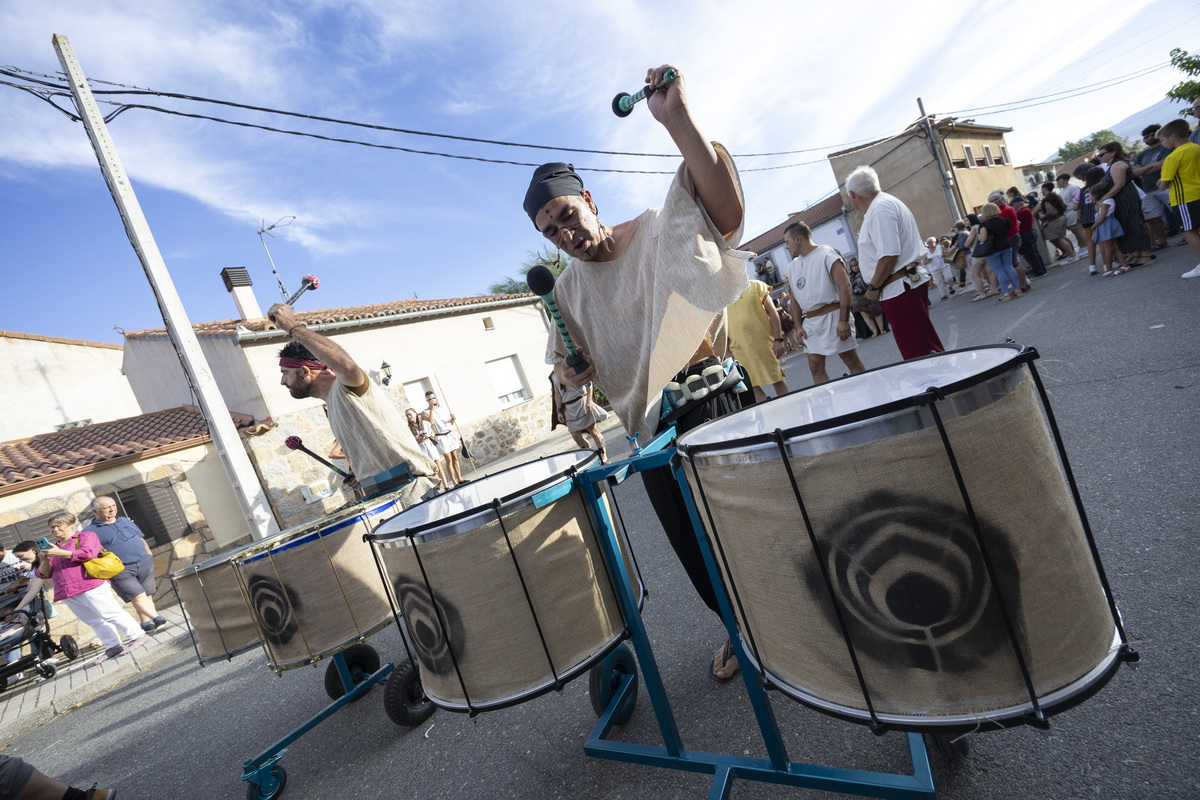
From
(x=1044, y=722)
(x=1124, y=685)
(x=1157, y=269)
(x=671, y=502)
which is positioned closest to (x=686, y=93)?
(x=671, y=502)

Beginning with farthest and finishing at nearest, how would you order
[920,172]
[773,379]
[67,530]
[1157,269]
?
[920,172]
[1157,269]
[67,530]
[773,379]

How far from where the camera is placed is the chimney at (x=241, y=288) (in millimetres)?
14688

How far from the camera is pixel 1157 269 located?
23.2ft

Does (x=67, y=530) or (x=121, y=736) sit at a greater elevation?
(x=67, y=530)

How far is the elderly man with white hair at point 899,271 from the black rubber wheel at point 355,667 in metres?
4.12

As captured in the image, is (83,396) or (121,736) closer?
(121,736)

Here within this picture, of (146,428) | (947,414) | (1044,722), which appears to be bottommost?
(1044,722)

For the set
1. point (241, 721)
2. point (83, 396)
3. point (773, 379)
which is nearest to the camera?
point (241, 721)

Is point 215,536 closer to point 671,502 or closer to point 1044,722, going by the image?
point 671,502

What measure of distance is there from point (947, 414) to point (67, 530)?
341 inches

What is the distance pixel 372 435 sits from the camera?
11.1 feet

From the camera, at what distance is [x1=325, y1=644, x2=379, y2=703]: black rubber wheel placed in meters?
3.33

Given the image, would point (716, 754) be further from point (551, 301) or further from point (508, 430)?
point (508, 430)

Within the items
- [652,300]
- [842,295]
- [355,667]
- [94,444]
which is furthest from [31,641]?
[842,295]
